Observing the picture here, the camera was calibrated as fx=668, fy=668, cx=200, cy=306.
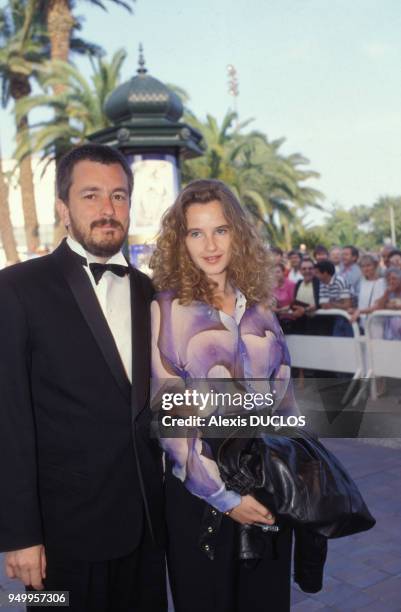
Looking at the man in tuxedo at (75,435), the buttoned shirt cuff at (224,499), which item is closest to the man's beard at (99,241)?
the man in tuxedo at (75,435)

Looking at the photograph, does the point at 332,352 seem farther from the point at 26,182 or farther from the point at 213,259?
A: the point at 26,182

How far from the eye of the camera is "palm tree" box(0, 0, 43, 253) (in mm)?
20906

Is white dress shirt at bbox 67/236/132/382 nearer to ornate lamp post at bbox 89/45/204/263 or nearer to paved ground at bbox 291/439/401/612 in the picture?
paved ground at bbox 291/439/401/612

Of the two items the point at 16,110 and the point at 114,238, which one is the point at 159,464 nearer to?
the point at 114,238

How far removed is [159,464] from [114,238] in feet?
2.50

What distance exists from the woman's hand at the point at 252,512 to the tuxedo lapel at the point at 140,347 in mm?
422

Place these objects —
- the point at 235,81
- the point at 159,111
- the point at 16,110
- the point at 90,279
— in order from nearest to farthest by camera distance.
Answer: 1. the point at 90,279
2. the point at 159,111
3. the point at 16,110
4. the point at 235,81

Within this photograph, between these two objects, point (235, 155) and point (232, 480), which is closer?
point (232, 480)

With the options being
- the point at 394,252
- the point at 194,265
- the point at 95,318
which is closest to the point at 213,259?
the point at 194,265

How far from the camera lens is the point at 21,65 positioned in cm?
2109

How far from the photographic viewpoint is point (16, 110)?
20.0 m

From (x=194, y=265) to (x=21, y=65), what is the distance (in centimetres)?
2103

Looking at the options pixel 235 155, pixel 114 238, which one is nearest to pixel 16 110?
pixel 235 155

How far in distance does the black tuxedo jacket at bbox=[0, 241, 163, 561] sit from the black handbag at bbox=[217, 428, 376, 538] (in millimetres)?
331
